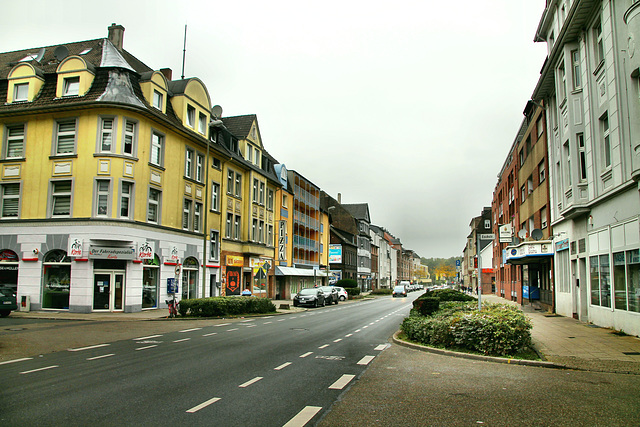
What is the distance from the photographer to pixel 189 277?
31.3m

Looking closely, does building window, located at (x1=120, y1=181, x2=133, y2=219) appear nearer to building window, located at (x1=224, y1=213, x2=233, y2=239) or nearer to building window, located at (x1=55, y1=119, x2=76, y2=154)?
building window, located at (x1=55, y1=119, x2=76, y2=154)

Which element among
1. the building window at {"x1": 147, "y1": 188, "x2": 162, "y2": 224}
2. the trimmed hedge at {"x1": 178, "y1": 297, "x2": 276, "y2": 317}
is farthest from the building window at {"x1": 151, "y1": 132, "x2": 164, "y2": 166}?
the trimmed hedge at {"x1": 178, "y1": 297, "x2": 276, "y2": 317}

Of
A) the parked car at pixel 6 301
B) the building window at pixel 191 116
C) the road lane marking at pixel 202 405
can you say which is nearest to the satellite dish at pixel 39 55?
the building window at pixel 191 116

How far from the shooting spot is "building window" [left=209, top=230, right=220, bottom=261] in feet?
111

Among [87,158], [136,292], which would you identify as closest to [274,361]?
[136,292]

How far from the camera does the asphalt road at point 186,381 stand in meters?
5.97

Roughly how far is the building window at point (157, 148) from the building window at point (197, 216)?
4.38 metres

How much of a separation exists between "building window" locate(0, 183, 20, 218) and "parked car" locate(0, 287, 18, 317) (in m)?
5.75

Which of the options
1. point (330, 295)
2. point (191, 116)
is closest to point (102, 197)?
point (191, 116)

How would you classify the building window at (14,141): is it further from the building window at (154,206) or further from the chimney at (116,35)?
the chimney at (116,35)

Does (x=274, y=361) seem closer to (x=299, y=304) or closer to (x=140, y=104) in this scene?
(x=140, y=104)

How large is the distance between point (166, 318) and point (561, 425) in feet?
64.6

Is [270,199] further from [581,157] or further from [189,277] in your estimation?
[581,157]

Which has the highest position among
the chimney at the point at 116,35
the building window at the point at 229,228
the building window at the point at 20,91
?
the chimney at the point at 116,35
